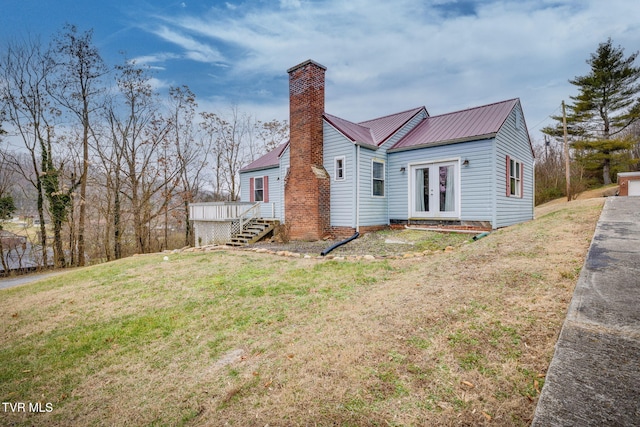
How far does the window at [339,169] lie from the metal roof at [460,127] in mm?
2250

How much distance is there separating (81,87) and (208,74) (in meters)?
7.27

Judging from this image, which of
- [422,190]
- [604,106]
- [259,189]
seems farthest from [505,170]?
[604,106]

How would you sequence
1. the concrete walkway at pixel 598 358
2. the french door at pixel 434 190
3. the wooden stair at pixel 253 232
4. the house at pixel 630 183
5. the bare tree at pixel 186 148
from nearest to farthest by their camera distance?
the concrete walkway at pixel 598 358
the french door at pixel 434 190
the wooden stair at pixel 253 232
the house at pixel 630 183
the bare tree at pixel 186 148

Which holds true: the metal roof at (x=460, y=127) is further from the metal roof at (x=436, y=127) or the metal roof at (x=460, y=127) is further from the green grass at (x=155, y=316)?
the green grass at (x=155, y=316)

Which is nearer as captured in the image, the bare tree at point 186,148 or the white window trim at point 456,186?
the white window trim at point 456,186

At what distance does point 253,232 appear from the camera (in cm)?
1284

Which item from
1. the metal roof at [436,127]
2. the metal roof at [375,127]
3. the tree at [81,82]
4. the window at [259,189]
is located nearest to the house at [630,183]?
the metal roof at [436,127]

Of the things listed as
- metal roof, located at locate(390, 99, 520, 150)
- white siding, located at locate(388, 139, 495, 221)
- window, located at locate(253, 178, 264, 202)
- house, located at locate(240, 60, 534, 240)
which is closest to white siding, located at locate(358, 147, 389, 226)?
house, located at locate(240, 60, 534, 240)

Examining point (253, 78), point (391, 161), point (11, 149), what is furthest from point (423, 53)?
point (11, 149)

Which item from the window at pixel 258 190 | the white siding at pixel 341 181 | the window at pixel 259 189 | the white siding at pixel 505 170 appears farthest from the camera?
the window at pixel 258 190

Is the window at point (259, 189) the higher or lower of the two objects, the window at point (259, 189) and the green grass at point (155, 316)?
the higher

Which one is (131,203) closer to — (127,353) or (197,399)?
(127,353)

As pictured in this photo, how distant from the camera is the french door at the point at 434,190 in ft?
34.1

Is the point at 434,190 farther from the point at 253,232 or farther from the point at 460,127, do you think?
the point at 253,232
